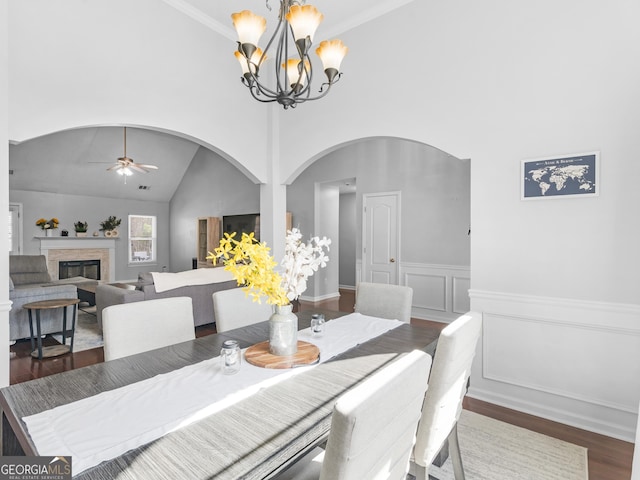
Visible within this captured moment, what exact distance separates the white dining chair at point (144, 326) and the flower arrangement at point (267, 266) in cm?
65

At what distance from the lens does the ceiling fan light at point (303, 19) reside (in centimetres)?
173

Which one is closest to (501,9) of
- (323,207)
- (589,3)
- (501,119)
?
(589,3)

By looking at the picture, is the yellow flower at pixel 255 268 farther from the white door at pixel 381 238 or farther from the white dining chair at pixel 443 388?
the white door at pixel 381 238

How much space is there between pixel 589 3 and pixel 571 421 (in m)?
2.91

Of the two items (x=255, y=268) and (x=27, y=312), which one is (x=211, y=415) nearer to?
(x=255, y=268)

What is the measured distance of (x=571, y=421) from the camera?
2498 millimetres

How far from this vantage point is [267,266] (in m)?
1.59

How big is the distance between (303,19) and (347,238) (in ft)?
25.2

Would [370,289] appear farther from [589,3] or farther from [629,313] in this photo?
[589,3]

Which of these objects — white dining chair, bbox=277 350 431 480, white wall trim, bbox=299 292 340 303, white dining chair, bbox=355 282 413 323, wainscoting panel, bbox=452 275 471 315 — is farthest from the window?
white dining chair, bbox=277 350 431 480

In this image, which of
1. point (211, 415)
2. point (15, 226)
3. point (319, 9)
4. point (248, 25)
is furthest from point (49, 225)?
point (211, 415)

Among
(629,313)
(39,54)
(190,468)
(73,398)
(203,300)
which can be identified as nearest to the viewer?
(190,468)

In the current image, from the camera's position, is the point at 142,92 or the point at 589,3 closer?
the point at 589,3

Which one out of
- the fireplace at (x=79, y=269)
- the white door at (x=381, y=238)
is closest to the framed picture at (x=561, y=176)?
the white door at (x=381, y=238)
